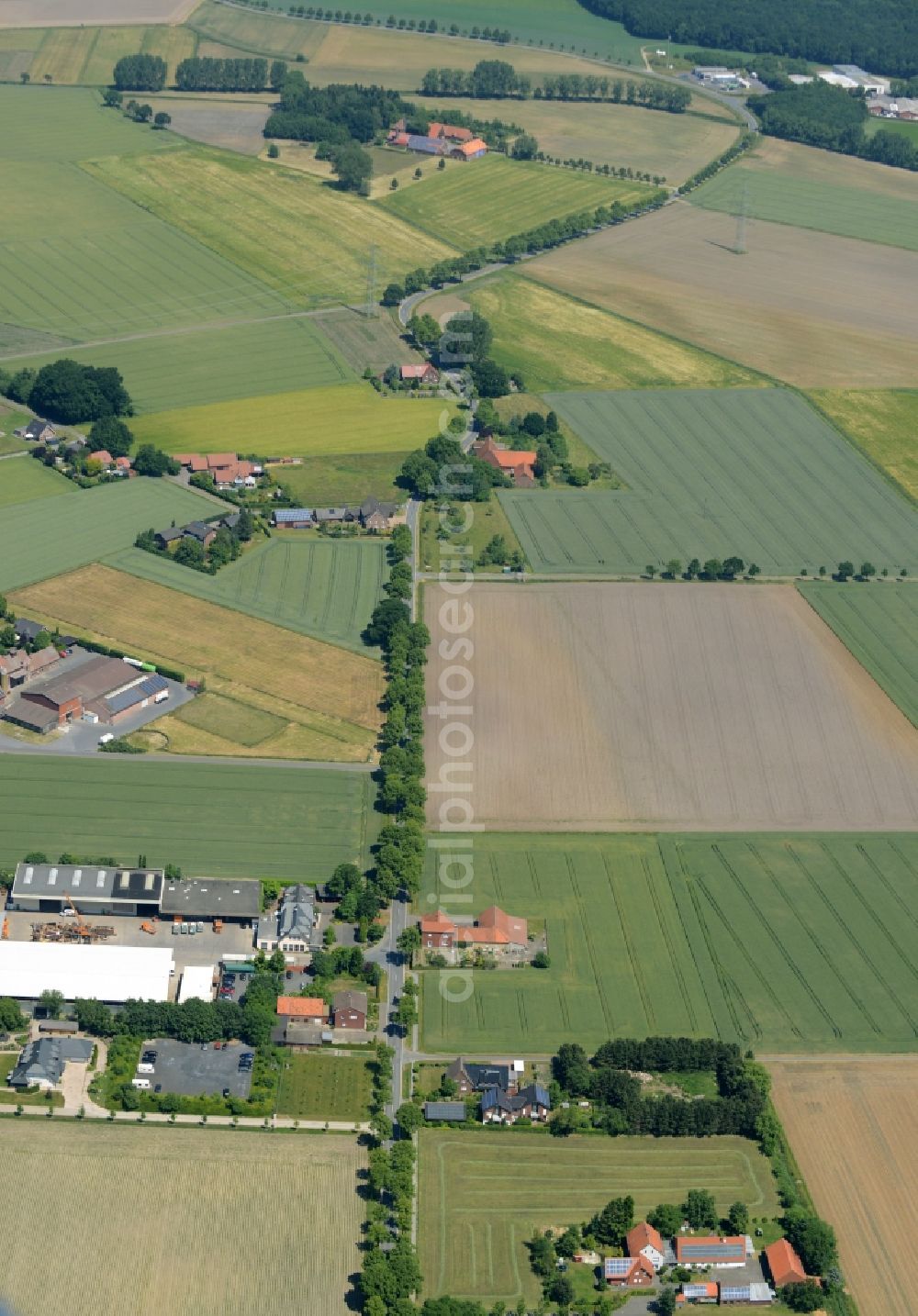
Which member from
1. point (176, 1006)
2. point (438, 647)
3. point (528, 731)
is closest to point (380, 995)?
point (176, 1006)

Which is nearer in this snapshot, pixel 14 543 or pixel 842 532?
pixel 14 543

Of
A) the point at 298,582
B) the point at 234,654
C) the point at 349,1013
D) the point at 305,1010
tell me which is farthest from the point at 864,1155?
the point at 298,582

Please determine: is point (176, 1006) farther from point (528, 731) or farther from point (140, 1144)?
Answer: point (528, 731)

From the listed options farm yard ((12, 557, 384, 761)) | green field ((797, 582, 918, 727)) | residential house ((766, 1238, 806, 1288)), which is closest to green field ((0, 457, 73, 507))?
farm yard ((12, 557, 384, 761))

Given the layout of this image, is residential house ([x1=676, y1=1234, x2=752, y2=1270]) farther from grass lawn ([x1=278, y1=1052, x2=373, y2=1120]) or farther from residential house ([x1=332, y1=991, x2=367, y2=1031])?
residential house ([x1=332, y1=991, x2=367, y2=1031])

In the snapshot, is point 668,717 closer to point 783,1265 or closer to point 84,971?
point 84,971

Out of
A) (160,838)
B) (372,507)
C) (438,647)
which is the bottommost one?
(160,838)

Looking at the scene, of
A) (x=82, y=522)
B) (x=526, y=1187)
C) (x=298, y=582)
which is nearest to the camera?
(x=526, y=1187)

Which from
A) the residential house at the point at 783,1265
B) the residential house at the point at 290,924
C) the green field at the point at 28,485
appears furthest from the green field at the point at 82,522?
the residential house at the point at 783,1265
